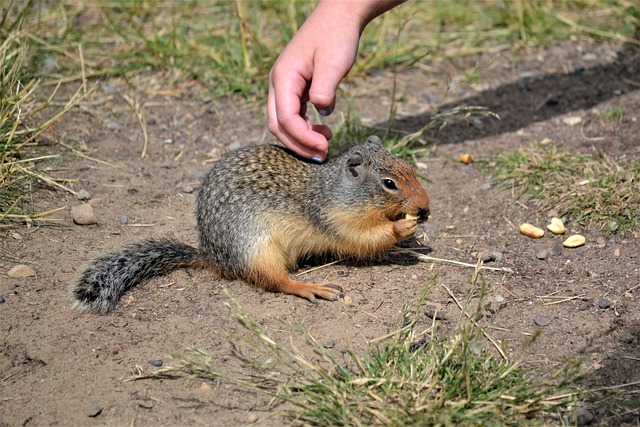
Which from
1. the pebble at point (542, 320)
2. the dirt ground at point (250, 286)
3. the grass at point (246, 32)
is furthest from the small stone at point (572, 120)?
the pebble at point (542, 320)

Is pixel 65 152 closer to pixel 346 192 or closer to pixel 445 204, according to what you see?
pixel 346 192

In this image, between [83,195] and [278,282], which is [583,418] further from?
[83,195]

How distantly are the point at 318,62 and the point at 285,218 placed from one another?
0.89m

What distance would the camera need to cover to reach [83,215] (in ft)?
14.5

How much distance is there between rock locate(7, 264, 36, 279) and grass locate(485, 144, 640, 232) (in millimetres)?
2970

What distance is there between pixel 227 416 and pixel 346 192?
1.48 m

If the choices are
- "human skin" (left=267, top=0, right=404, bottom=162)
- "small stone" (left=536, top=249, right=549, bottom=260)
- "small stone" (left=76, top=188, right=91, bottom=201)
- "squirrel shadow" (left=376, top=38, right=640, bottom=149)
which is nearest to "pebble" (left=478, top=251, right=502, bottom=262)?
"small stone" (left=536, top=249, right=549, bottom=260)

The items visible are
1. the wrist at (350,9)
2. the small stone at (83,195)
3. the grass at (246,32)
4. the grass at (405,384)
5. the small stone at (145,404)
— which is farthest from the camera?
the grass at (246,32)

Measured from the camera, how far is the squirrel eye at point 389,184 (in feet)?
12.9

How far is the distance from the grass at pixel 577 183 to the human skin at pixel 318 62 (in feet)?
5.48

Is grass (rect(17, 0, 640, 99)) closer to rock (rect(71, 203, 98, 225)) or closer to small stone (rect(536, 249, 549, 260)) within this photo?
rock (rect(71, 203, 98, 225))

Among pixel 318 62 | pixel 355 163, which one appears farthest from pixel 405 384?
pixel 318 62

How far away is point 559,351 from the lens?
3391 mm

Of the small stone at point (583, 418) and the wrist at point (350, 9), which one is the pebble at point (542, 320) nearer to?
the small stone at point (583, 418)
